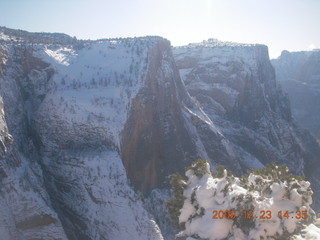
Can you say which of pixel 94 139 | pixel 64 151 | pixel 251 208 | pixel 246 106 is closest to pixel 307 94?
pixel 246 106

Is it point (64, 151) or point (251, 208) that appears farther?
point (64, 151)

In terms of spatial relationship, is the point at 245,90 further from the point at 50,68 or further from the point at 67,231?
the point at 67,231

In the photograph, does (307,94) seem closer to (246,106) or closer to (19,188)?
(246,106)

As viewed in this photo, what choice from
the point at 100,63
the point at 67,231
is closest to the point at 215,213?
the point at 67,231

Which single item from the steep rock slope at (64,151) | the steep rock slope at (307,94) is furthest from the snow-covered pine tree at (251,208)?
the steep rock slope at (307,94)
